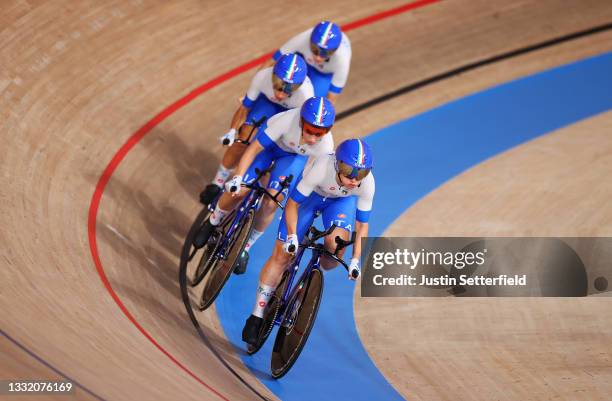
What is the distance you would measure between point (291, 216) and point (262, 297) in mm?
576

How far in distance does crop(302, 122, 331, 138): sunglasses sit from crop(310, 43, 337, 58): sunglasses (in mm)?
1209

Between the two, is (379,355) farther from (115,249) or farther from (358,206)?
(115,249)

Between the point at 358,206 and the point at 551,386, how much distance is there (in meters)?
1.68

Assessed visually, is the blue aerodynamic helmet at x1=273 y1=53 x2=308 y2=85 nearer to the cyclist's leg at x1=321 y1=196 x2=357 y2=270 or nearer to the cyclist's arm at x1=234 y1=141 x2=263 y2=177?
the cyclist's arm at x1=234 y1=141 x2=263 y2=177

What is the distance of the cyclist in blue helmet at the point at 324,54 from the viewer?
652 centimetres

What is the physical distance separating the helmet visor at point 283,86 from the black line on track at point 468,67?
8.61 ft

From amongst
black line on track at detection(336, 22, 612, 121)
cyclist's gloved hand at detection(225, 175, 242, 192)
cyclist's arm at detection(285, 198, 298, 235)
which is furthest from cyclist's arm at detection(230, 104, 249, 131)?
black line on track at detection(336, 22, 612, 121)

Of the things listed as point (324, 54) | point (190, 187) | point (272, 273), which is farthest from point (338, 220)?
point (190, 187)

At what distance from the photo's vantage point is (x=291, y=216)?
17.7ft

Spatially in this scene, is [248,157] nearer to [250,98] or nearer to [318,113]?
[318,113]

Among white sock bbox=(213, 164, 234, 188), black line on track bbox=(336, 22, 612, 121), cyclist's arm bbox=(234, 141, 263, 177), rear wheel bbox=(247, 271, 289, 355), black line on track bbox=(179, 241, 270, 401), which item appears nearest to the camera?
black line on track bbox=(179, 241, 270, 401)

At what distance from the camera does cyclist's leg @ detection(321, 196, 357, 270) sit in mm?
5453

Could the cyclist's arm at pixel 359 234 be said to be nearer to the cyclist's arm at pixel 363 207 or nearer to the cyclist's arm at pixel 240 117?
the cyclist's arm at pixel 363 207

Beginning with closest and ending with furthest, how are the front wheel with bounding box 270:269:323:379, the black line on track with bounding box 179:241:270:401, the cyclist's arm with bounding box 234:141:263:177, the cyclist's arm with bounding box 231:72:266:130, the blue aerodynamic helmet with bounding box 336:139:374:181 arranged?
the blue aerodynamic helmet with bounding box 336:139:374:181, the front wheel with bounding box 270:269:323:379, the black line on track with bounding box 179:241:270:401, the cyclist's arm with bounding box 234:141:263:177, the cyclist's arm with bounding box 231:72:266:130
